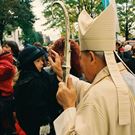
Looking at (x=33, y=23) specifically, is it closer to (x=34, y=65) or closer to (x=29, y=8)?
(x=29, y=8)

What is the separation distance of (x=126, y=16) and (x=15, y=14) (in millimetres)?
15159

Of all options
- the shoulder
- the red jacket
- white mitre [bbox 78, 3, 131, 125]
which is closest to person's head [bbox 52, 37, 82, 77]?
the red jacket

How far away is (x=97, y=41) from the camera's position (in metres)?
3.11

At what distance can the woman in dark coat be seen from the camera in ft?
18.2

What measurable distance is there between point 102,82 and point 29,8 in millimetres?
57391

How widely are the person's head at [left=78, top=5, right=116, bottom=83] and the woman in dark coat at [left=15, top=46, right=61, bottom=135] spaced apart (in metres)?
2.47

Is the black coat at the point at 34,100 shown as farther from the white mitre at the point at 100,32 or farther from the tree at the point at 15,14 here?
the tree at the point at 15,14

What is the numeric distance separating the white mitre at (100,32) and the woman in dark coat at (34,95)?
2465mm

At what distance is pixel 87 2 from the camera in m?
35.7

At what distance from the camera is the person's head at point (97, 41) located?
3.06m

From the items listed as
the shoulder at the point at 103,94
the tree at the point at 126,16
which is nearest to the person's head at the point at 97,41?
the shoulder at the point at 103,94

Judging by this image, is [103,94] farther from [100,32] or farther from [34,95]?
[34,95]

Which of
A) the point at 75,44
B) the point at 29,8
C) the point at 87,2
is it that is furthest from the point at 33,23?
the point at 75,44

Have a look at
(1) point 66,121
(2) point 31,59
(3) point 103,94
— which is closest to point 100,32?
(3) point 103,94
